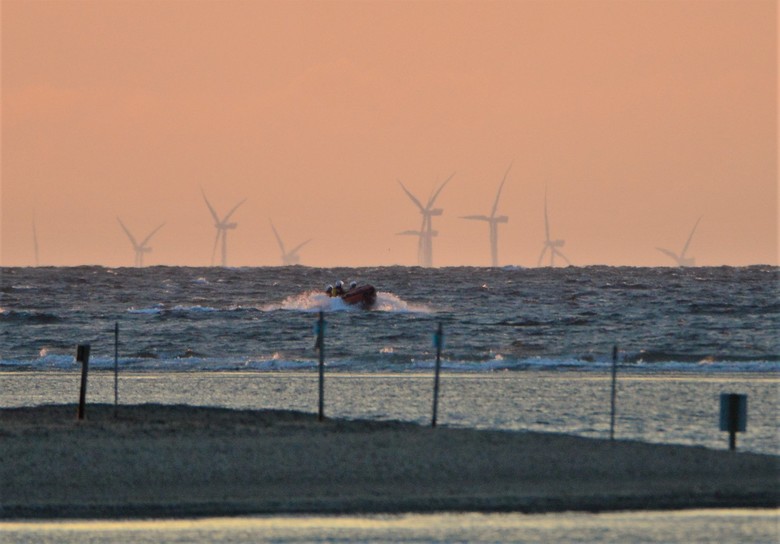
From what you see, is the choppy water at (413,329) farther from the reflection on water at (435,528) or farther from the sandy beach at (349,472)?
the reflection on water at (435,528)

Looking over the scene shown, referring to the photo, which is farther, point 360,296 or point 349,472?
point 360,296

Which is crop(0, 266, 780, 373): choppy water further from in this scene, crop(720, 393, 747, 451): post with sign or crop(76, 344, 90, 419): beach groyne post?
crop(720, 393, 747, 451): post with sign

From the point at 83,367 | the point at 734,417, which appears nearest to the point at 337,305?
the point at 83,367

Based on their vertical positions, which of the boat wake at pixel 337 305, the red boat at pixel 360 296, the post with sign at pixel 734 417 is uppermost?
the post with sign at pixel 734 417

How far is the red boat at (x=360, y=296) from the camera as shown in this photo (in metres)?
76.6

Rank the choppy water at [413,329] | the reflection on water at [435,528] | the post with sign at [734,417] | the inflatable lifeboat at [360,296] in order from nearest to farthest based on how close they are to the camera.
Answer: the reflection on water at [435,528] < the post with sign at [734,417] < the choppy water at [413,329] < the inflatable lifeboat at [360,296]

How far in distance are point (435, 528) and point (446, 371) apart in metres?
24.2

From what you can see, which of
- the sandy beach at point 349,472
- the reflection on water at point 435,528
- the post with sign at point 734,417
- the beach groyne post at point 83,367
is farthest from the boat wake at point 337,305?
the reflection on water at point 435,528

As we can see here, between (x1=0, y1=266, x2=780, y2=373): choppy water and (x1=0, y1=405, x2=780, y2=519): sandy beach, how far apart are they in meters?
18.2

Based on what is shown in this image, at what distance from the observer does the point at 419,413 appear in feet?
81.5

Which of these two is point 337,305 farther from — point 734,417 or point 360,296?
point 734,417

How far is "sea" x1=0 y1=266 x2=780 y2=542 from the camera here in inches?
558

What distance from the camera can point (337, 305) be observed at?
75.5m

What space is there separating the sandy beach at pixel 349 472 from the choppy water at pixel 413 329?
1821 centimetres
